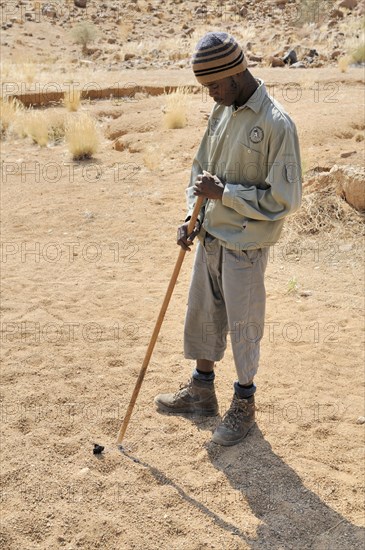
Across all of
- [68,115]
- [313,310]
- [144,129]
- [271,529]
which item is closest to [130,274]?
[313,310]

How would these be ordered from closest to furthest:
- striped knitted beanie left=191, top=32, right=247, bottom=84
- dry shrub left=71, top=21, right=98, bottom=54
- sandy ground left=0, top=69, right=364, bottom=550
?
striped knitted beanie left=191, top=32, right=247, bottom=84 < sandy ground left=0, top=69, right=364, bottom=550 < dry shrub left=71, top=21, right=98, bottom=54

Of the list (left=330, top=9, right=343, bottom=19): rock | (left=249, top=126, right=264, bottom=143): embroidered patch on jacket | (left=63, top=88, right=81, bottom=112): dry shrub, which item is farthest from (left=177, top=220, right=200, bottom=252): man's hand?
(left=330, top=9, right=343, bottom=19): rock

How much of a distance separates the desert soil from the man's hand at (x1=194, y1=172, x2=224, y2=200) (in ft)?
4.05

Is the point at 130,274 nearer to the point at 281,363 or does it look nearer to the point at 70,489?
the point at 281,363

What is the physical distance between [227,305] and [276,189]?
1.90 feet

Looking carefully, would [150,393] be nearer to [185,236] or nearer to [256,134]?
[185,236]

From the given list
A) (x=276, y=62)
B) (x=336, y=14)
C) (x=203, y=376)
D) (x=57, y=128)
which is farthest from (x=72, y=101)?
(x=336, y=14)

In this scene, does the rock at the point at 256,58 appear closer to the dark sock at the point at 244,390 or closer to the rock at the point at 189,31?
the rock at the point at 189,31

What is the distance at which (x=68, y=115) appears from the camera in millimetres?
9828

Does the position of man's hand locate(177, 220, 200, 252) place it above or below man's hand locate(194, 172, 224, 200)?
below

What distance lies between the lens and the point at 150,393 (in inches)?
143

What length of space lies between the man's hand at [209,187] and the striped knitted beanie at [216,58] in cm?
38

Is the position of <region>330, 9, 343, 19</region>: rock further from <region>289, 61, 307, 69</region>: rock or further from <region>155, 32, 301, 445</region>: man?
<region>155, 32, 301, 445</region>: man

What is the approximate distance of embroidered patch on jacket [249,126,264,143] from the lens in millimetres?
2561
